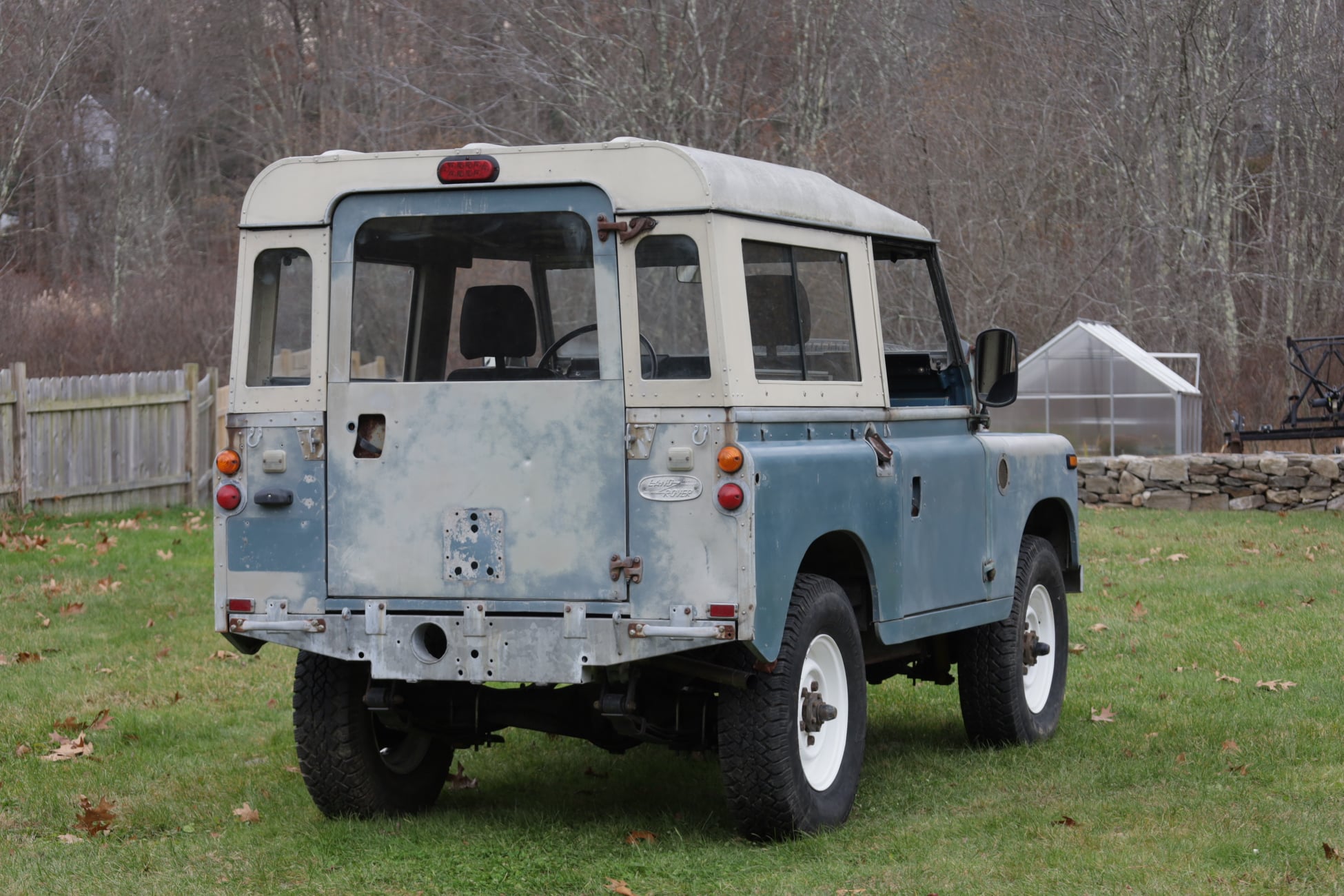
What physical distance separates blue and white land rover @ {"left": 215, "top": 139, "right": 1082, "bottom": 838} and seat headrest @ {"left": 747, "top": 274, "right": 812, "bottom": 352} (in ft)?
0.04

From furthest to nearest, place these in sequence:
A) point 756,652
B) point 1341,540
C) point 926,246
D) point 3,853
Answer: point 1341,540 → point 926,246 → point 3,853 → point 756,652

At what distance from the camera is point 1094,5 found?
90.7 ft

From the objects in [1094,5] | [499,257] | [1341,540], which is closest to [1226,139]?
[1094,5]

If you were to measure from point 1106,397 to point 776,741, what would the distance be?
644 inches

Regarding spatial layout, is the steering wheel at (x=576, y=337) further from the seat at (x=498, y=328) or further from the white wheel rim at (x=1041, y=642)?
the white wheel rim at (x=1041, y=642)

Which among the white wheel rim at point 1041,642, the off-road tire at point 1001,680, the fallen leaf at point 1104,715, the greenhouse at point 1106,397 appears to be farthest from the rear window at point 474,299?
the greenhouse at point 1106,397

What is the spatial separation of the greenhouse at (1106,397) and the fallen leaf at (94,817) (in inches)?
618

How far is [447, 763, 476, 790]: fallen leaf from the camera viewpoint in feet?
24.4

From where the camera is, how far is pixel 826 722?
6422 mm

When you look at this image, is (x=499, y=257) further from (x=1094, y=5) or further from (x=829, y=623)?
(x=1094, y=5)

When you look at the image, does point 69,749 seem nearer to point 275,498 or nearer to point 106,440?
point 275,498

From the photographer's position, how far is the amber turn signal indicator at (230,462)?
6.13 meters

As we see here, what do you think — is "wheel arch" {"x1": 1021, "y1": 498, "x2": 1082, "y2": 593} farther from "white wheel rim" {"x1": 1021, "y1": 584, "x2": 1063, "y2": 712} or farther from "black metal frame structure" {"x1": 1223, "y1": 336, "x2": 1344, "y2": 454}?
"black metal frame structure" {"x1": 1223, "y1": 336, "x2": 1344, "y2": 454}

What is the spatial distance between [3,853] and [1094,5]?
81.5ft
